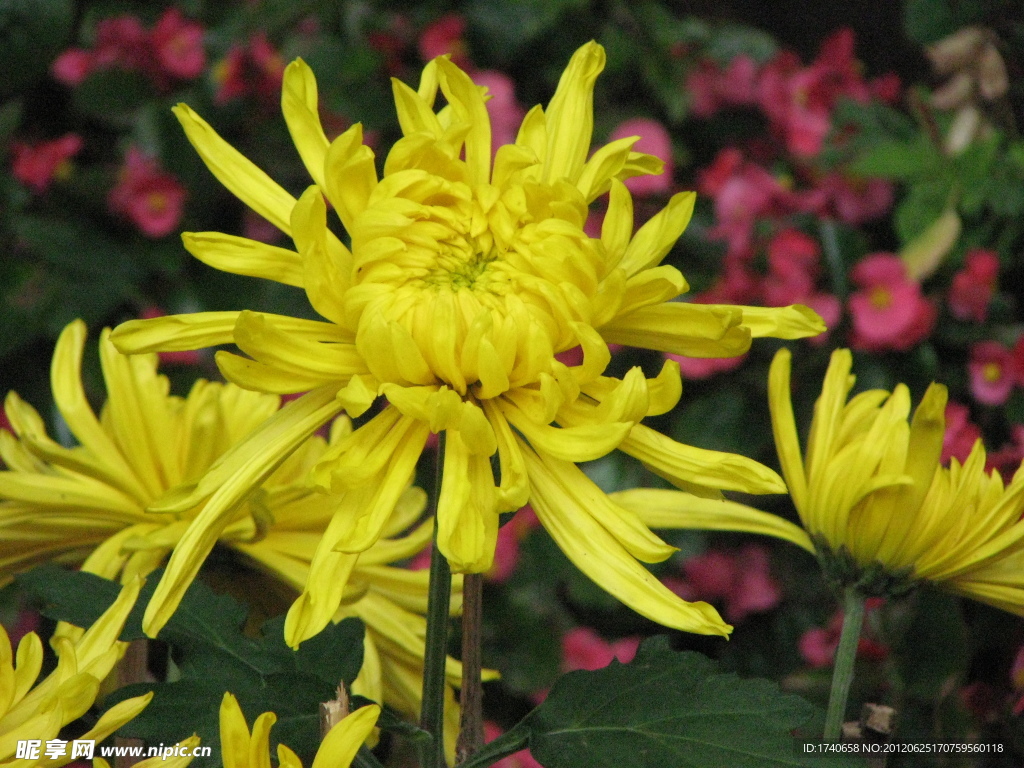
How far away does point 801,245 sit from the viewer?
1.40m

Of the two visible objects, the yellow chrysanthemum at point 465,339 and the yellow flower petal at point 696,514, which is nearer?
the yellow chrysanthemum at point 465,339

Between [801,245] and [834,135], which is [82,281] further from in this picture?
[834,135]

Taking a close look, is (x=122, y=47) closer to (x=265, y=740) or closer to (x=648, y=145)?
(x=648, y=145)

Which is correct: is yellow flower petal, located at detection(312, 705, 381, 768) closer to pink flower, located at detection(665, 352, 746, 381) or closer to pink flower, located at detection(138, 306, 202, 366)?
pink flower, located at detection(665, 352, 746, 381)

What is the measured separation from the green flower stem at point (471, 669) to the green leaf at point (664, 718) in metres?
0.03

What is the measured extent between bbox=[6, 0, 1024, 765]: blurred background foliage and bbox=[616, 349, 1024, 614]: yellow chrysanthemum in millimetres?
664

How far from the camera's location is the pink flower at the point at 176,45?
1652 mm

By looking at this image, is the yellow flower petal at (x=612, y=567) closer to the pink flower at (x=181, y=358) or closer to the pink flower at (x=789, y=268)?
the pink flower at (x=789, y=268)

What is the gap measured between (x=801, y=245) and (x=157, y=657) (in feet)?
3.03

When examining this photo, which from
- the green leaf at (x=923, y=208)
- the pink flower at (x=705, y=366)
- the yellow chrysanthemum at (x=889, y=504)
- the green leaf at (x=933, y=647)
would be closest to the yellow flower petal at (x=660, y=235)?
the yellow chrysanthemum at (x=889, y=504)

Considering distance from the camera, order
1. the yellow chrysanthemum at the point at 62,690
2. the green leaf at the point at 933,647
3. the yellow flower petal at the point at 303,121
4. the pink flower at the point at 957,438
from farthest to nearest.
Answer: the green leaf at the point at 933,647 < the pink flower at the point at 957,438 < the yellow flower petal at the point at 303,121 < the yellow chrysanthemum at the point at 62,690

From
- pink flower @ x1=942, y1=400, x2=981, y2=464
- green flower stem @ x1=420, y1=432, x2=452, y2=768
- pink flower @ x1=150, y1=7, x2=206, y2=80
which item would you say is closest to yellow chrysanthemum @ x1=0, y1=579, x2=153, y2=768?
green flower stem @ x1=420, y1=432, x2=452, y2=768

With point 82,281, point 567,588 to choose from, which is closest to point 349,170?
point 567,588

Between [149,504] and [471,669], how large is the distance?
22 cm
